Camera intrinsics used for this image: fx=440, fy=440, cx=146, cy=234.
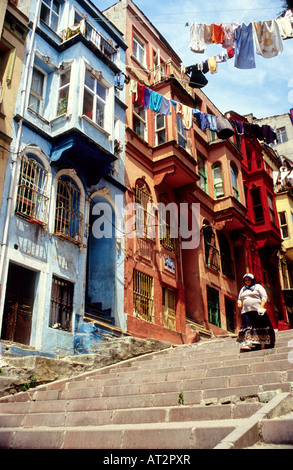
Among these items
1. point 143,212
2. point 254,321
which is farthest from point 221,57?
point 254,321

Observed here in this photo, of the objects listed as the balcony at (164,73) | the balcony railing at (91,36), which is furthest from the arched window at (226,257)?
the balcony railing at (91,36)

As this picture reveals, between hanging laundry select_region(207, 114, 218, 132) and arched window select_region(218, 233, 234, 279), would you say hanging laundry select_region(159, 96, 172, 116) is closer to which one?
hanging laundry select_region(207, 114, 218, 132)

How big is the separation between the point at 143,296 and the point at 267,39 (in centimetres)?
993

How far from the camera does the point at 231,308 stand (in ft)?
79.0

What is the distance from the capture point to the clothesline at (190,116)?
678 inches

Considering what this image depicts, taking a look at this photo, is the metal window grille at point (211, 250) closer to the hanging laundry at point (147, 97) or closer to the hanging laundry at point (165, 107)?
the hanging laundry at point (165, 107)

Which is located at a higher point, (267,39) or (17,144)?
(267,39)

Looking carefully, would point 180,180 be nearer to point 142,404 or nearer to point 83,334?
point 83,334

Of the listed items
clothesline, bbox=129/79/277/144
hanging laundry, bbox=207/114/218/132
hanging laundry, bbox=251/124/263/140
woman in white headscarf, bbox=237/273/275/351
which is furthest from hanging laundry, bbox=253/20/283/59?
woman in white headscarf, bbox=237/273/275/351

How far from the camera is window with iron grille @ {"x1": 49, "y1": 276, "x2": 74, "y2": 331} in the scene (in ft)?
41.8

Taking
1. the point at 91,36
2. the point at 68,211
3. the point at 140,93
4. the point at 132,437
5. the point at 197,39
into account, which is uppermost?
the point at 91,36

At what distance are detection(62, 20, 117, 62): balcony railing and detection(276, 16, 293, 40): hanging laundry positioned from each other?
6535 millimetres

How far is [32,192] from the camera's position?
13.2m

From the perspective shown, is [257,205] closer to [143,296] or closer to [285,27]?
[143,296]
